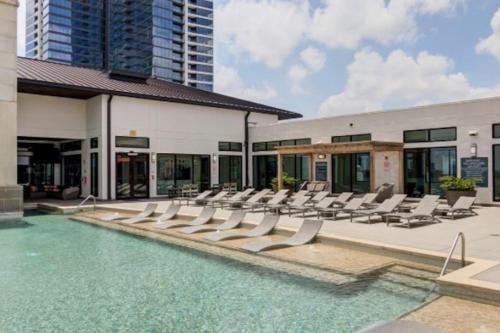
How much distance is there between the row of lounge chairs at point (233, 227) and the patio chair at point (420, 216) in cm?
279

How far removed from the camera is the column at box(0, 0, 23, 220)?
50.2 feet

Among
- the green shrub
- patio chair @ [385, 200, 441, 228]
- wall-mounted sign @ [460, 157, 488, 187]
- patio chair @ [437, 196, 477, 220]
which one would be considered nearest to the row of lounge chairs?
patio chair @ [385, 200, 441, 228]

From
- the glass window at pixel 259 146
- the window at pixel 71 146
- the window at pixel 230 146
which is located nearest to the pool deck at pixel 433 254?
the window at pixel 230 146

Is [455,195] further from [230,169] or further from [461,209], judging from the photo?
[230,169]

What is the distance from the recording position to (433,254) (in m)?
7.17

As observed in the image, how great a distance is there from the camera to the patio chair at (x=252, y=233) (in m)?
9.79

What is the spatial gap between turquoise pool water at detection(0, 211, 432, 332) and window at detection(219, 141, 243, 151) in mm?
15755

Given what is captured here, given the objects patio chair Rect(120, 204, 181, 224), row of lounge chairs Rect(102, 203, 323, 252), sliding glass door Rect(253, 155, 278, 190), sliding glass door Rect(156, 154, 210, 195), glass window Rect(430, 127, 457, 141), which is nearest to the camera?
row of lounge chairs Rect(102, 203, 323, 252)

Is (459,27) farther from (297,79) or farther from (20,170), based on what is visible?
(20,170)

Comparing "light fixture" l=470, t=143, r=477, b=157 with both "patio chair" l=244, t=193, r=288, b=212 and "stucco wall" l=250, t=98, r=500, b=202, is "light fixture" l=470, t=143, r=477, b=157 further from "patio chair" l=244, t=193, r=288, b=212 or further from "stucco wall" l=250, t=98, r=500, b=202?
"patio chair" l=244, t=193, r=288, b=212

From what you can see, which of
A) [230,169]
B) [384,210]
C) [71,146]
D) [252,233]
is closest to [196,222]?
[252,233]

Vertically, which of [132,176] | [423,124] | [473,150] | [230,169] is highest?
[423,124]

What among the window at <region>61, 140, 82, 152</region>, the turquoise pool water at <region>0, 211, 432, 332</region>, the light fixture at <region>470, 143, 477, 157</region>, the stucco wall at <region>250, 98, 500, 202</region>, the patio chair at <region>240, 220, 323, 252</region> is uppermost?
the stucco wall at <region>250, 98, 500, 202</region>

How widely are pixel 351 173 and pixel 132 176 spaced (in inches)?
416
